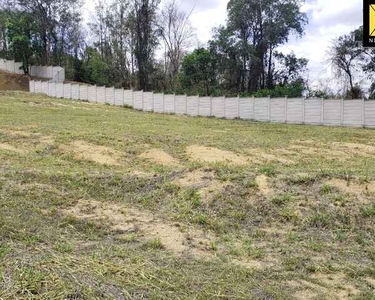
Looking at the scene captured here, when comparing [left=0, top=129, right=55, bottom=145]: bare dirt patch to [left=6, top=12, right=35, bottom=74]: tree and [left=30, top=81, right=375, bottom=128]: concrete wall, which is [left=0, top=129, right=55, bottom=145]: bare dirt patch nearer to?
[left=30, top=81, right=375, bottom=128]: concrete wall

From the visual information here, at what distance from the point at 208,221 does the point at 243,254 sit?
2.81 feet

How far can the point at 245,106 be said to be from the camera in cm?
2202

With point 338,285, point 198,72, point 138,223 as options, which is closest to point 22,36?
point 198,72

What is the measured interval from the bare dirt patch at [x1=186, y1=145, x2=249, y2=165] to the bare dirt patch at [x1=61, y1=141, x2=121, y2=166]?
67.9 inches

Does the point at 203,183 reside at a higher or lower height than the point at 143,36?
lower

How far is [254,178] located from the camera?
5812mm

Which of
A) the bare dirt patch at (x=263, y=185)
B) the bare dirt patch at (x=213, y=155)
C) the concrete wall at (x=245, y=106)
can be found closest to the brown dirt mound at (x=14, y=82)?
the concrete wall at (x=245, y=106)

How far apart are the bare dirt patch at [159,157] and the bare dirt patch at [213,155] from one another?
1.75 feet

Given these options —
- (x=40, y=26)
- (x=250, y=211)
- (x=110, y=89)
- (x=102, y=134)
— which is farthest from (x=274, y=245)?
(x=40, y=26)

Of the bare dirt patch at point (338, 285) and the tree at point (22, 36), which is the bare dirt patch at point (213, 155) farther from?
the tree at point (22, 36)

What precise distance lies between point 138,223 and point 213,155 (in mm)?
4894

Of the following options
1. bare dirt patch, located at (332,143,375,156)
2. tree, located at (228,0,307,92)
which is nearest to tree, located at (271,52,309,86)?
tree, located at (228,0,307,92)

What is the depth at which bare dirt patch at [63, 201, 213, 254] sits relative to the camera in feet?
13.9

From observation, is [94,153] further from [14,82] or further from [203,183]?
[14,82]
